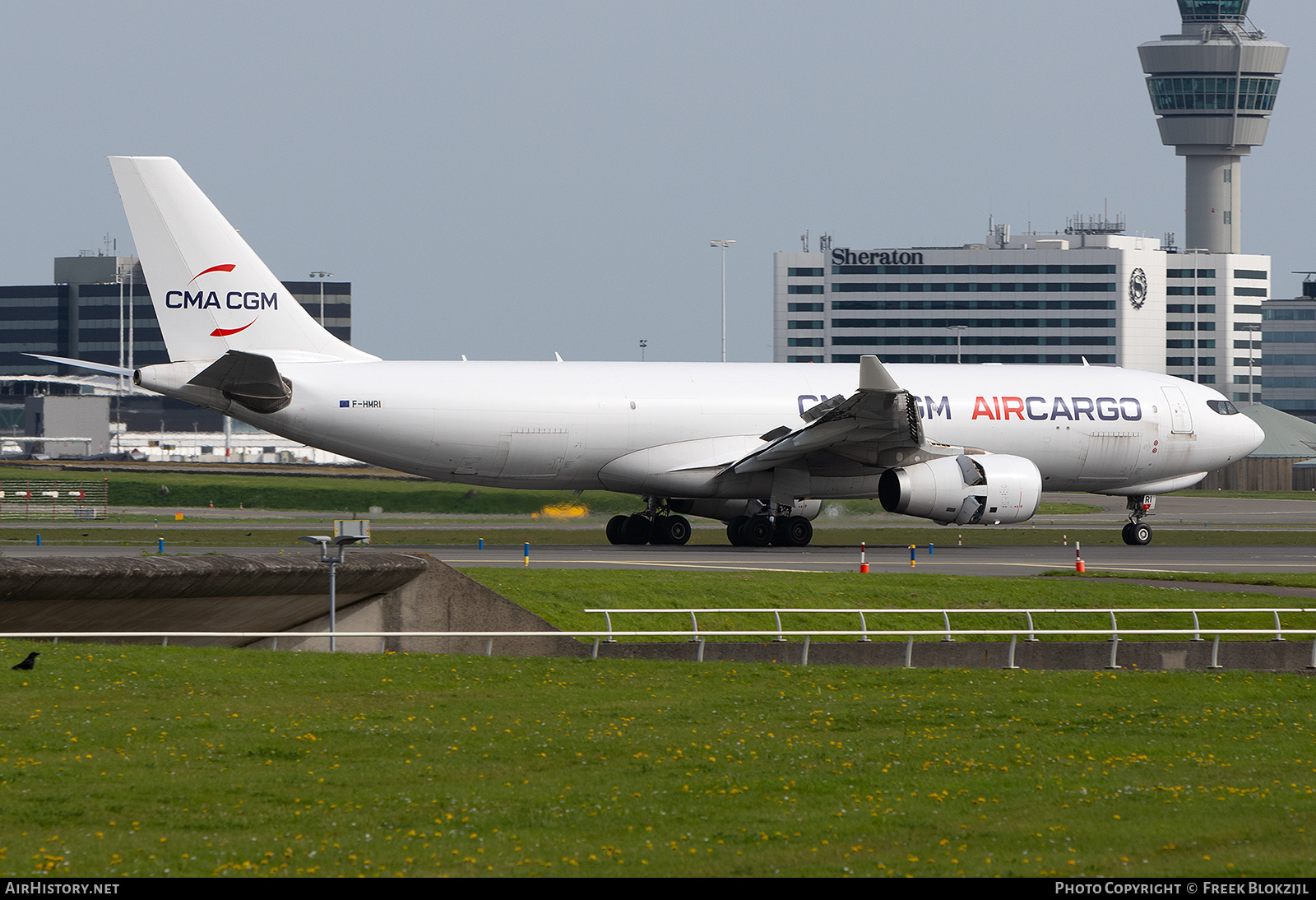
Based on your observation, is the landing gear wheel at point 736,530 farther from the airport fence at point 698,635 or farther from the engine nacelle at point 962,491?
the airport fence at point 698,635

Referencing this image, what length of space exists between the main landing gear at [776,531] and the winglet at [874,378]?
17.2 ft

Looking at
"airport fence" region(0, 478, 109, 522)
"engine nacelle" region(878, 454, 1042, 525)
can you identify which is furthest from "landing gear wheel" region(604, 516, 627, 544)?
"airport fence" region(0, 478, 109, 522)

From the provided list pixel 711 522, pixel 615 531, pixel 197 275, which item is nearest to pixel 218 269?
pixel 197 275

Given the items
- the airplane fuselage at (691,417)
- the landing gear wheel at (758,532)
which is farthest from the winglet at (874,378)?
the landing gear wheel at (758,532)

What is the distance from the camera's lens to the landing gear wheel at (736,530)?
129ft

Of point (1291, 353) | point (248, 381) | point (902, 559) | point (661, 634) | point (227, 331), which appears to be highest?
point (1291, 353)

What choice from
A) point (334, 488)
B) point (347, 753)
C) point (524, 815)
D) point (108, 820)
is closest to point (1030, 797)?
point (524, 815)

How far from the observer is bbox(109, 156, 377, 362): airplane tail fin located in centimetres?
3503

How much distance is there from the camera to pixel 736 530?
1565 inches

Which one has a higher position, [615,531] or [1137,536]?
[615,531]

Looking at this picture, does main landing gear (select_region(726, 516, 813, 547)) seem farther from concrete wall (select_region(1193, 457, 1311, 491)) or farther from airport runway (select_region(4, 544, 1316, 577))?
concrete wall (select_region(1193, 457, 1311, 491))

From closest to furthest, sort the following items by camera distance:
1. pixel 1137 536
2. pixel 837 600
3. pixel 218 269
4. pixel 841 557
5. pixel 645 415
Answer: pixel 837 600
pixel 218 269
pixel 841 557
pixel 645 415
pixel 1137 536

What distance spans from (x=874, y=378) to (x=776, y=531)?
595cm

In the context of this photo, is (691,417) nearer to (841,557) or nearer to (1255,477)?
(841,557)
